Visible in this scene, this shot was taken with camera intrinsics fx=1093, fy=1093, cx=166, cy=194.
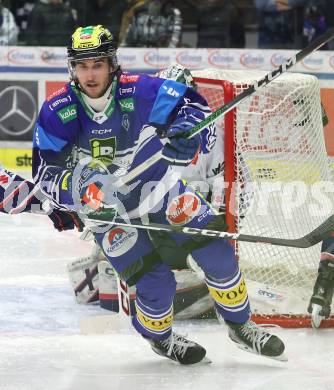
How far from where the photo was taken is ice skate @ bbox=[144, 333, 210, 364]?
3766 millimetres

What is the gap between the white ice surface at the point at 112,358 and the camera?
140 inches

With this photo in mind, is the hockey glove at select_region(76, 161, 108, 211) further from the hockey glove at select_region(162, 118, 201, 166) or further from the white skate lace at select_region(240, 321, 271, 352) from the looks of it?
the white skate lace at select_region(240, 321, 271, 352)

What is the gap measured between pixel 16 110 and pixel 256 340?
4.81 metres

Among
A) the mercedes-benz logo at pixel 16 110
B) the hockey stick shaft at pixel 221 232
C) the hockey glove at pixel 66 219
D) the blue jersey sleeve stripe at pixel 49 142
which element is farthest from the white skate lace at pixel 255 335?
the mercedes-benz logo at pixel 16 110

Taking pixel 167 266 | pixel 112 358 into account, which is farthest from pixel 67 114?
pixel 112 358

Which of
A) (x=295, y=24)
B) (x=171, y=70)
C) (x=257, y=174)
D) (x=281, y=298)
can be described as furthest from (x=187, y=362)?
(x=295, y=24)

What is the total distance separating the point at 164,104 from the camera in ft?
12.1

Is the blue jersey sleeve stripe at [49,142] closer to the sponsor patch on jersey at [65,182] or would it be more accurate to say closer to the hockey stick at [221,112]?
the sponsor patch on jersey at [65,182]

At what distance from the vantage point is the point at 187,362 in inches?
148

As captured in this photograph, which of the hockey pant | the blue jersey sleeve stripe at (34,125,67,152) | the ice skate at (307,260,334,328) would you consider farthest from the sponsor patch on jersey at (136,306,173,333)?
the ice skate at (307,260,334,328)

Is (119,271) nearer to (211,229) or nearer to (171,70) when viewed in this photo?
(211,229)

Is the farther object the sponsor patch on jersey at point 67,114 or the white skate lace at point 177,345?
the white skate lace at point 177,345

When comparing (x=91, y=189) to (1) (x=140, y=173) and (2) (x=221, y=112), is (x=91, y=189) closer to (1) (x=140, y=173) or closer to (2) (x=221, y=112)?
(1) (x=140, y=173)

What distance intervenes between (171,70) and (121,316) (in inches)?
46.9
